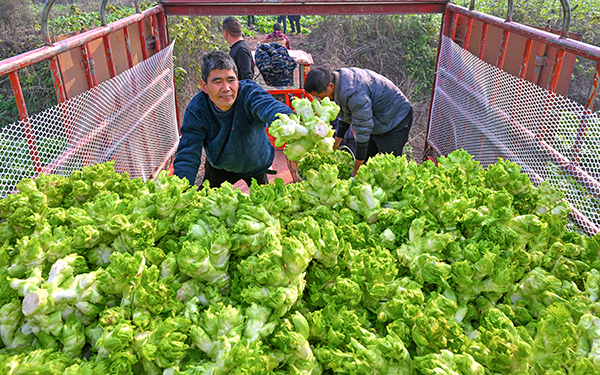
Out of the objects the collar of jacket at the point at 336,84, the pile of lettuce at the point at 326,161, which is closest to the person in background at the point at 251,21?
the collar of jacket at the point at 336,84

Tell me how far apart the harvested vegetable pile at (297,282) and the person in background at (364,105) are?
2.50 m

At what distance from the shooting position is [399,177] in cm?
197

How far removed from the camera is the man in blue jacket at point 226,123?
2.79 m

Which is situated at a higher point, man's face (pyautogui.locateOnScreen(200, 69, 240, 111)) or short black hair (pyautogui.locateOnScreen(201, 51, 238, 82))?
short black hair (pyautogui.locateOnScreen(201, 51, 238, 82))

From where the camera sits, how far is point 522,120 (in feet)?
11.2

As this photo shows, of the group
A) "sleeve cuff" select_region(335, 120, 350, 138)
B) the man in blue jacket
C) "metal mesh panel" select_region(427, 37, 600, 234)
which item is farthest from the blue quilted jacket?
"metal mesh panel" select_region(427, 37, 600, 234)

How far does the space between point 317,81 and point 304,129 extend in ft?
8.43

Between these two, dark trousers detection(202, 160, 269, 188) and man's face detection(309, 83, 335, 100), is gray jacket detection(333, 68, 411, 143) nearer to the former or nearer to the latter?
man's face detection(309, 83, 335, 100)

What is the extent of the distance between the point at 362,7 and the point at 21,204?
4.57 metres

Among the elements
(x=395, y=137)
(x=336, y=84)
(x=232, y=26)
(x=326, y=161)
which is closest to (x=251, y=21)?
(x=232, y=26)

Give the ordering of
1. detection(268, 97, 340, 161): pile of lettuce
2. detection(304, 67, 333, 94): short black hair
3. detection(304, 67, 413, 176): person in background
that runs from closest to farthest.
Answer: detection(268, 97, 340, 161): pile of lettuce, detection(304, 67, 333, 94): short black hair, detection(304, 67, 413, 176): person in background

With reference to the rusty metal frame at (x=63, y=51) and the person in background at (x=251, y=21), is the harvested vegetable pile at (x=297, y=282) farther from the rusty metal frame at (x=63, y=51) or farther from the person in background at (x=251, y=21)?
the person in background at (x=251, y=21)

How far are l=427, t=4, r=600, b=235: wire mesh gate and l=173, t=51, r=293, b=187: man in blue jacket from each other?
73.5 inches

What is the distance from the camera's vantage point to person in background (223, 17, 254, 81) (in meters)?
5.86
